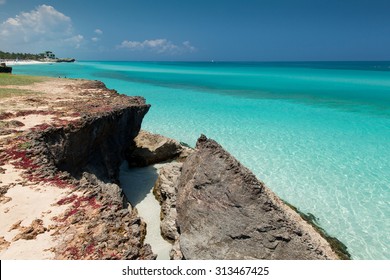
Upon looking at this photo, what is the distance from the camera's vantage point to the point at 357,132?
25406mm

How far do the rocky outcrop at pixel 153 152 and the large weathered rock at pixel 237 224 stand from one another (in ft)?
27.8

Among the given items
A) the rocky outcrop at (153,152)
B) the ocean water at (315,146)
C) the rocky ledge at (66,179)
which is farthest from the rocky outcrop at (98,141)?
the ocean water at (315,146)

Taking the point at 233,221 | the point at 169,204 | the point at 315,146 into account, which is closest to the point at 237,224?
the point at 233,221

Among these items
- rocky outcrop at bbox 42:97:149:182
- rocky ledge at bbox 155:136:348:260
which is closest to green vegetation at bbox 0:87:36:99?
rocky outcrop at bbox 42:97:149:182

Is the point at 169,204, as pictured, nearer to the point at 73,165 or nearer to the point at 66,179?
the point at 66,179

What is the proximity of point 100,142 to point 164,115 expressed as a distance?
698 inches

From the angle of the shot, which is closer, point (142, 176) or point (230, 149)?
point (142, 176)

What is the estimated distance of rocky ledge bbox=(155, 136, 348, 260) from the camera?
24.5 ft

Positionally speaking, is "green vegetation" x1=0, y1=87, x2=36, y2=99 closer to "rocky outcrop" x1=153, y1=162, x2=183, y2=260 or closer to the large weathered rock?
"rocky outcrop" x1=153, y1=162, x2=183, y2=260

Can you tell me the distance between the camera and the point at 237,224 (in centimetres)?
772

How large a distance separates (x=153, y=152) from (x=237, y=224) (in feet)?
32.7

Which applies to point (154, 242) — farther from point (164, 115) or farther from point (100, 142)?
point (164, 115)

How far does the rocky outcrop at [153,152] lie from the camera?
651 inches

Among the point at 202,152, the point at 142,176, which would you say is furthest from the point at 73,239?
the point at 142,176
